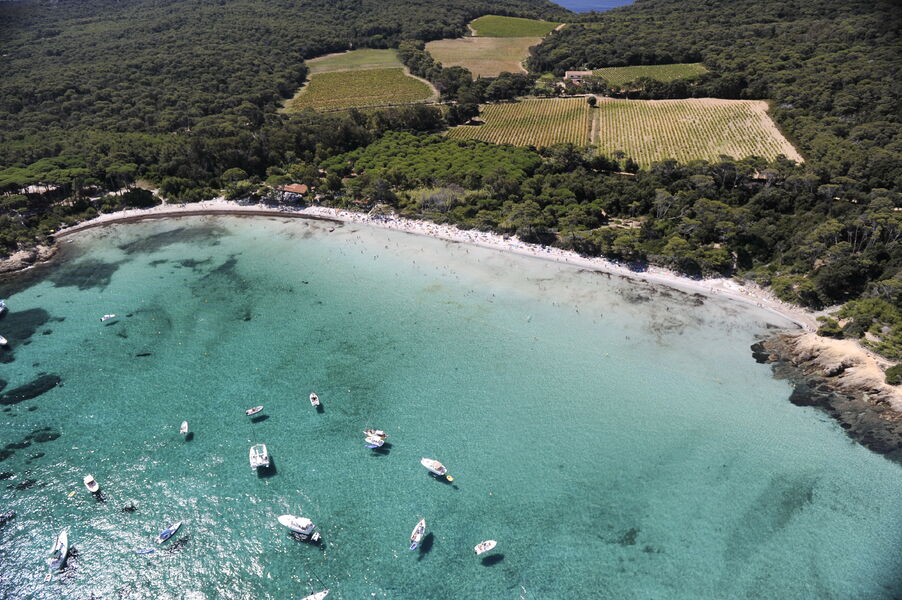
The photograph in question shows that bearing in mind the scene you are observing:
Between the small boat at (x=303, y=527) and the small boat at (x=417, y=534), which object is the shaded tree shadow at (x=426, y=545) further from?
the small boat at (x=303, y=527)

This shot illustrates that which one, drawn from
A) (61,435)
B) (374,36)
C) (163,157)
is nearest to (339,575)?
(61,435)

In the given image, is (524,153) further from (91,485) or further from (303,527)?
(91,485)

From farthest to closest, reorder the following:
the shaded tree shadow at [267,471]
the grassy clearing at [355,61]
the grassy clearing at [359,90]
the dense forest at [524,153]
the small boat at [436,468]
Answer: the grassy clearing at [355,61] < the grassy clearing at [359,90] < the dense forest at [524,153] < the shaded tree shadow at [267,471] < the small boat at [436,468]

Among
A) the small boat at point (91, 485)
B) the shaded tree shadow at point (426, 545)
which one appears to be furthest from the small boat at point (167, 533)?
the shaded tree shadow at point (426, 545)

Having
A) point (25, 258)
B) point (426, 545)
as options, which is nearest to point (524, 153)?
point (426, 545)

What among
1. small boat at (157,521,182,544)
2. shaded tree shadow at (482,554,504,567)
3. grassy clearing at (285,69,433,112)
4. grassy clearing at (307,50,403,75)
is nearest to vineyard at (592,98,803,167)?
grassy clearing at (285,69,433,112)

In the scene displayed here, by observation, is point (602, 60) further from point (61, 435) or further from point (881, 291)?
point (61, 435)
